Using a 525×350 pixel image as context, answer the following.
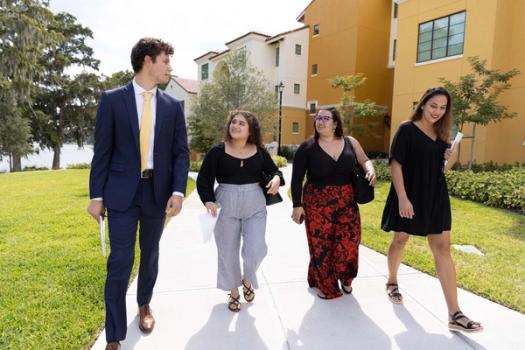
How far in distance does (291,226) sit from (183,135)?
163 inches

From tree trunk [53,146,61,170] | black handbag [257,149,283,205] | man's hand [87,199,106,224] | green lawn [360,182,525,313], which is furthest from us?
tree trunk [53,146,61,170]

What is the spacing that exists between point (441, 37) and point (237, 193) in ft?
52.4

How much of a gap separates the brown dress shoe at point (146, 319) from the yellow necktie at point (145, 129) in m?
1.23

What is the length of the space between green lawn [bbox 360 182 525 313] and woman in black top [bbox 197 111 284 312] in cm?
188

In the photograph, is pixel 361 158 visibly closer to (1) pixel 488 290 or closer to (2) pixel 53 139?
(1) pixel 488 290

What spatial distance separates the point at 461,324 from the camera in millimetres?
2906

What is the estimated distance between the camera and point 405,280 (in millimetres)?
4027

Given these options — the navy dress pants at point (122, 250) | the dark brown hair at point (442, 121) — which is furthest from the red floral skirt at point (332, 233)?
the navy dress pants at point (122, 250)

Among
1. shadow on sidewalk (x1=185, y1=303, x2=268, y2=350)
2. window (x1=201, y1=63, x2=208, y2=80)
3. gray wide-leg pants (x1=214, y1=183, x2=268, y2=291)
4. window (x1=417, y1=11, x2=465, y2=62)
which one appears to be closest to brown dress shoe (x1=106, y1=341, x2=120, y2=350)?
shadow on sidewalk (x1=185, y1=303, x2=268, y2=350)

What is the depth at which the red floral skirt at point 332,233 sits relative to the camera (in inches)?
137

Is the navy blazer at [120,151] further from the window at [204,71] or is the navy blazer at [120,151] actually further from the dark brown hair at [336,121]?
the window at [204,71]

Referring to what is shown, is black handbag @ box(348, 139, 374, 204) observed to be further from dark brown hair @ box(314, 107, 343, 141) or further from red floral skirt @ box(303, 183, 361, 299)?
dark brown hair @ box(314, 107, 343, 141)

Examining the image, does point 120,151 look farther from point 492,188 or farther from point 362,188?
point 492,188

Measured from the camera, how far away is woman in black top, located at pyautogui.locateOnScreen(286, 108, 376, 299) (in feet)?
11.2
